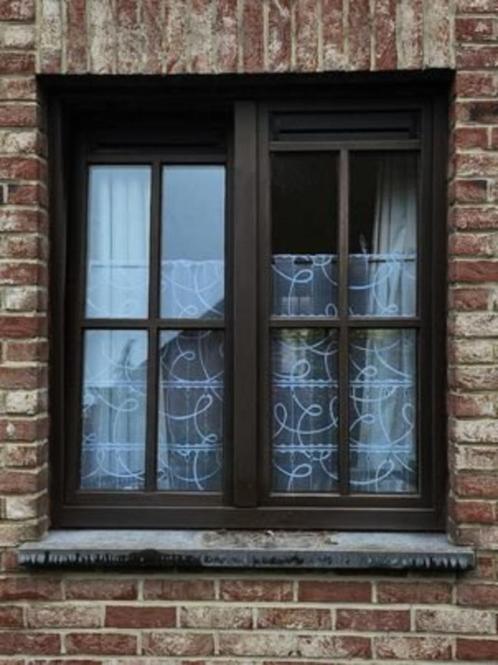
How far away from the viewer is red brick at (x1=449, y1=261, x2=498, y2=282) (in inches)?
116

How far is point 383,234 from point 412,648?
1.44m

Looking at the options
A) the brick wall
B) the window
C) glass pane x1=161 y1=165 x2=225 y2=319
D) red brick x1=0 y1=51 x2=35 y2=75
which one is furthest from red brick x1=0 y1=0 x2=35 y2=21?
glass pane x1=161 y1=165 x2=225 y2=319

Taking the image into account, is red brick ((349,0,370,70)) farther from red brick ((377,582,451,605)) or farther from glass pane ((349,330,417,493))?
red brick ((377,582,451,605))

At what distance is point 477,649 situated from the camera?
2949 mm

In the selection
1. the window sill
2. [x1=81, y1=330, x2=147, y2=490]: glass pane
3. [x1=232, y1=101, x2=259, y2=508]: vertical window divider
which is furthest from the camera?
[x1=81, y1=330, x2=147, y2=490]: glass pane

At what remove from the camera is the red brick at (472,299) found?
2.95m

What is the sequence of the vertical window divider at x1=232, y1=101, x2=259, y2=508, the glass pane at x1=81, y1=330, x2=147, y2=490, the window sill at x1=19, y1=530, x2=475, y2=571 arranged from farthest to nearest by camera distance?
the glass pane at x1=81, y1=330, x2=147, y2=490
the vertical window divider at x1=232, y1=101, x2=259, y2=508
the window sill at x1=19, y1=530, x2=475, y2=571

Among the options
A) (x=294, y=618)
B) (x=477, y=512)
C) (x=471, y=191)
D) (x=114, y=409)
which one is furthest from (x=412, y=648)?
(x=471, y=191)

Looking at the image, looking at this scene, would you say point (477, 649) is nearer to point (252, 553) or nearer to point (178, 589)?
point (252, 553)

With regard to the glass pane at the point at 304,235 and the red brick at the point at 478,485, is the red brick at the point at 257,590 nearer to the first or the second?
the red brick at the point at 478,485

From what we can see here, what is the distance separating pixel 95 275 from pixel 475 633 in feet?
5.98

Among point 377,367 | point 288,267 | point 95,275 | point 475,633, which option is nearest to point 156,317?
point 95,275

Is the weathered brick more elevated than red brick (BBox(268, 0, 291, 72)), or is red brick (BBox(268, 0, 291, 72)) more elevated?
red brick (BBox(268, 0, 291, 72))

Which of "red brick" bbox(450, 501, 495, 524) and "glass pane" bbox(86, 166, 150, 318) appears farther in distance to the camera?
"glass pane" bbox(86, 166, 150, 318)
